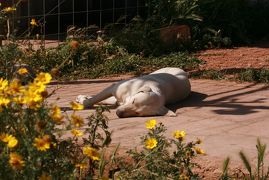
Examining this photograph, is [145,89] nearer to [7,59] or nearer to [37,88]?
[7,59]

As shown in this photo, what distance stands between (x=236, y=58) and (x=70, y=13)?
3.16 metres

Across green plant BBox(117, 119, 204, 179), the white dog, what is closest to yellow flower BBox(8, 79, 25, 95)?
green plant BBox(117, 119, 204, 179)

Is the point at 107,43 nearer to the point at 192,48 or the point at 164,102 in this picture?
the point at 192,48

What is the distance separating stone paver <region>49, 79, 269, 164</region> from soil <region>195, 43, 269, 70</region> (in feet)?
4.02

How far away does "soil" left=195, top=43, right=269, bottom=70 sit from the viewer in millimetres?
9570

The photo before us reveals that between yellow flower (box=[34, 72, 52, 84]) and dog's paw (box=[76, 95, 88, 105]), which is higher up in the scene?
yellow flower (box=[34, 72, 52, 84])

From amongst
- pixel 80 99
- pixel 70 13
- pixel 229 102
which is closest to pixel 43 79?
pixel 80 99

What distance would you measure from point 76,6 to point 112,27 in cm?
162

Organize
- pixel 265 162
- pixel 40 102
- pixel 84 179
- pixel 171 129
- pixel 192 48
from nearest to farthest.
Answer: pixel 40 102 < pixel 84 179 < pixel 265 162 < pixel 171 129 < pixel 192 48

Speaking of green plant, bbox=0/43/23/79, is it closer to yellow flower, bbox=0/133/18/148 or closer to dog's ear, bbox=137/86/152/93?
yellow flower, bbox=0/133/18/148

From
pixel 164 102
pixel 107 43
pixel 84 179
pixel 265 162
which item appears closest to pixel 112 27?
pixel 107 43

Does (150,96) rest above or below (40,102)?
below

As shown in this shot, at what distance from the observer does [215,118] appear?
245 inches

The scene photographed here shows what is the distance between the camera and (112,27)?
11.2 m
